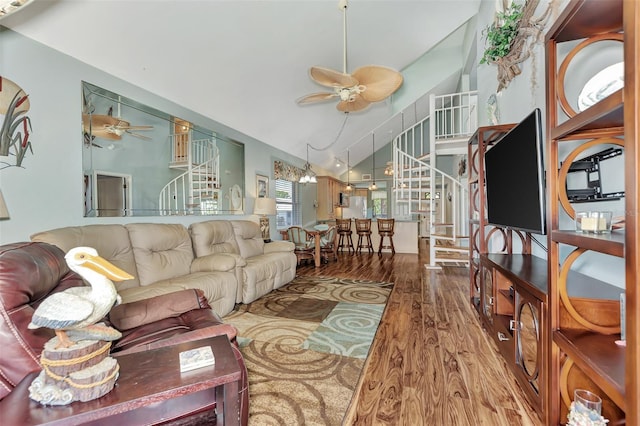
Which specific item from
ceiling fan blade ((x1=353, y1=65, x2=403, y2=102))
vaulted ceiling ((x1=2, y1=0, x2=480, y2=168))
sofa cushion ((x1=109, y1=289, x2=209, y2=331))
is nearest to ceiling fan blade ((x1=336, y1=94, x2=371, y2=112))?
ceiling fan blade ((x1=353, y1=65, x2=403, y2=102))

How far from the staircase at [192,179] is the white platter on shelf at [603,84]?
3.74 m

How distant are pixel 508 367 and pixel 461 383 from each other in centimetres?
43

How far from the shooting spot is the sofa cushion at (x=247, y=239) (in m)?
3.86

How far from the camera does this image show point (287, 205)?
668cm

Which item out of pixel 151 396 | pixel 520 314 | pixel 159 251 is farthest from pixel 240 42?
pixel 520 314

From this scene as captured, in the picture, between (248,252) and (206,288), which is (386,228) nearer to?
(248,252)

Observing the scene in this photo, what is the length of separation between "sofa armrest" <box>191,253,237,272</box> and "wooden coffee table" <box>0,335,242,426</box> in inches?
71.5

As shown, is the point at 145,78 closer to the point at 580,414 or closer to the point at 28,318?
the point at 28,318

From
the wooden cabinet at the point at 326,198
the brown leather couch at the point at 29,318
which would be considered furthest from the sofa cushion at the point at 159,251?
the wooden cabinet at the point at 326,198

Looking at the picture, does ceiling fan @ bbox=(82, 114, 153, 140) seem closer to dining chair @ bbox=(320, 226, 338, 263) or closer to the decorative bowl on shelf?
the decorative bowl on shelf

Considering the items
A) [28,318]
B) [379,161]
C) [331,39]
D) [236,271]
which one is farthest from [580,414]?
[379,161]

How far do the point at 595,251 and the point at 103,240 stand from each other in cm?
320

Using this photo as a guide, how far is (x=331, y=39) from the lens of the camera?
371cm

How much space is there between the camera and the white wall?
1.96 meters
